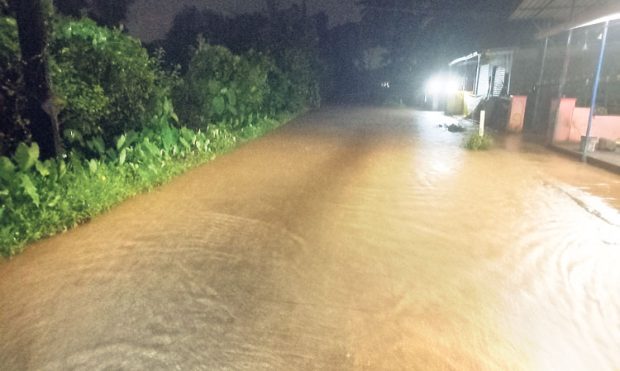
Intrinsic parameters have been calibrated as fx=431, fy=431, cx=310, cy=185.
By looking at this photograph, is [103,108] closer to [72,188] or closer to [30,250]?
[72,188]

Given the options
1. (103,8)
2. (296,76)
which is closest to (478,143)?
(296,76)

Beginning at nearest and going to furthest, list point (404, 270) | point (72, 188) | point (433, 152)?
point (404, 270), point (72, 188), point (433, 152)

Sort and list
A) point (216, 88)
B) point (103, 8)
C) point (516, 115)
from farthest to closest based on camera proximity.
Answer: point (103, 8) → point (516, 115) → point (216, 88)

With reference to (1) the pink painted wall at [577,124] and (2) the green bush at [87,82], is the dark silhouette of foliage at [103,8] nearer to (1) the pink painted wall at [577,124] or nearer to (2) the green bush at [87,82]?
(2) the green bush at [87,82]

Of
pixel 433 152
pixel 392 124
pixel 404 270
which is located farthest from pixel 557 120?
pixel 404 270

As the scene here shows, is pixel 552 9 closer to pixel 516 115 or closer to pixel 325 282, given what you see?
pixel 516 115

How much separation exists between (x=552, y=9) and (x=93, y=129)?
1601 centimetres

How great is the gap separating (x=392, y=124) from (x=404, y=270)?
15.7 metres

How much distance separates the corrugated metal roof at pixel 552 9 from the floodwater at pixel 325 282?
9.91 m

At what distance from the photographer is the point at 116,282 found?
4195mm

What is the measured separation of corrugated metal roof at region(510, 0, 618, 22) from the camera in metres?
14.7

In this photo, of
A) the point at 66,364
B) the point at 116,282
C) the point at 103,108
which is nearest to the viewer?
the point at 66,364

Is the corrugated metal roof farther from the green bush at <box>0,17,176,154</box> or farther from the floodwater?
the green bush at <box>0,17,176,154</box>

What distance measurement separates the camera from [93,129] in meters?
7.19
